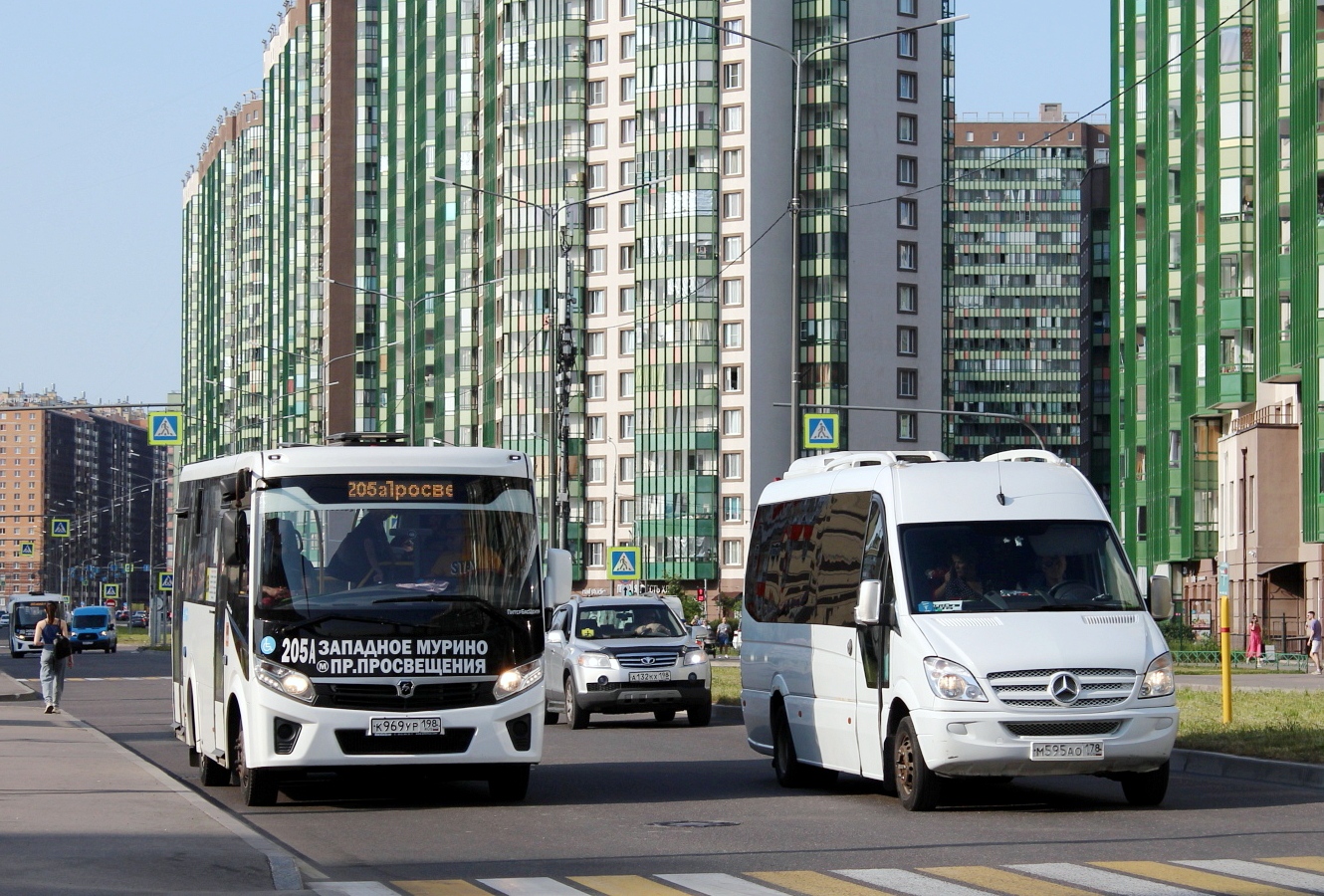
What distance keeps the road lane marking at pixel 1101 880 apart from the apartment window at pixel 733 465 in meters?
93.5

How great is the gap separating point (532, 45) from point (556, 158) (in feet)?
20.8

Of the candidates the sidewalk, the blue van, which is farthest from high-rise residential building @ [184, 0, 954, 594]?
the sidewalk

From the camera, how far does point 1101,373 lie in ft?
433

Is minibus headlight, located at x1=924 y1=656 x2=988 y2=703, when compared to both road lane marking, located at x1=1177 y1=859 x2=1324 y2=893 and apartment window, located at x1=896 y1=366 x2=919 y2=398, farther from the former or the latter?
apartment window, located at x1=896 y1=366 x2=919 y2=398

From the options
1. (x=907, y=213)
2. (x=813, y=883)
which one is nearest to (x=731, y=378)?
(x=907, y=213)

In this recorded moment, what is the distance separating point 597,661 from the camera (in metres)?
28.0

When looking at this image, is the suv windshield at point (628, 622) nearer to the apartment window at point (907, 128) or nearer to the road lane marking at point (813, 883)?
the road lane marking at point (813, 883)

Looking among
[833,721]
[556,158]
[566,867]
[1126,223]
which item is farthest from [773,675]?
[556,158]

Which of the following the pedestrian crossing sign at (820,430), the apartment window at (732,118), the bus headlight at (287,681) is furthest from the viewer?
the apartment window at (732,118)

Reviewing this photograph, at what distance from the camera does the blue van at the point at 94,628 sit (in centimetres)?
8356

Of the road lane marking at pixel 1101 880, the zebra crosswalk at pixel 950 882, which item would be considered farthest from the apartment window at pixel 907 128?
the road lane marking at pixel 1101 880

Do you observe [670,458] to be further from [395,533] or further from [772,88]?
[395,533]

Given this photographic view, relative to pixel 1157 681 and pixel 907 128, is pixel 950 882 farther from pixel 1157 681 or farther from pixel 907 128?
pixel 907 128

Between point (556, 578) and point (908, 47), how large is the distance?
3677 inches
